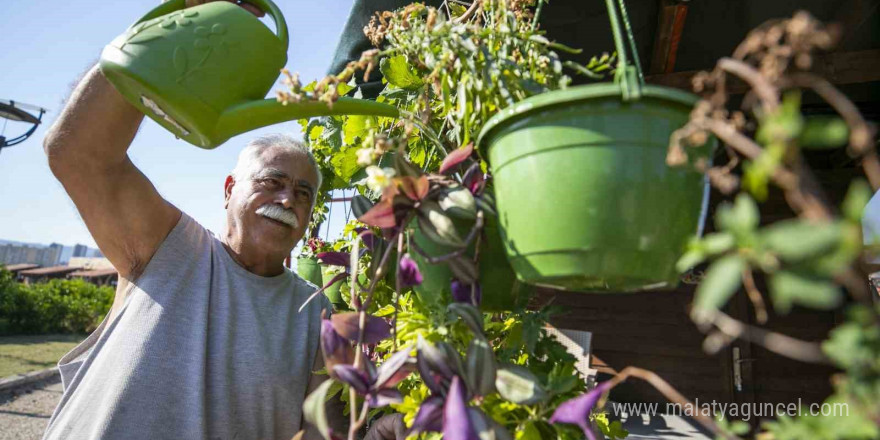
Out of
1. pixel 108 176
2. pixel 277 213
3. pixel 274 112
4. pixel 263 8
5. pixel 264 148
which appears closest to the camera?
pixel 274 112

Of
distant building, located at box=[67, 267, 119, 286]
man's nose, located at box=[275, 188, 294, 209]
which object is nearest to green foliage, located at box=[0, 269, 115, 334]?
distant building, located at box=[67, 267, 119, 286]

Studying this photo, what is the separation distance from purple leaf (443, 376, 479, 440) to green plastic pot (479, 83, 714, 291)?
124mm

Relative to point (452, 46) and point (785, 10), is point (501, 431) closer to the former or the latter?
point (452, 46)

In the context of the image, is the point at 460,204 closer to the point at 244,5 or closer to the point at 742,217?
the point at 742,217

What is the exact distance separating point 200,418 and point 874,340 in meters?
1.21

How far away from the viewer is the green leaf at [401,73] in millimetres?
950

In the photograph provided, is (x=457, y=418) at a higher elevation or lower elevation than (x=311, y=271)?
lower

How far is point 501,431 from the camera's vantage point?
0.40 metres

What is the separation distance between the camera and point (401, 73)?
96cm

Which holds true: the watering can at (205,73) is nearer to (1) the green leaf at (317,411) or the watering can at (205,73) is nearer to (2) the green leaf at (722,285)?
(1) the green leaf at (317,411)

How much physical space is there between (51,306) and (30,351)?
13.1ft

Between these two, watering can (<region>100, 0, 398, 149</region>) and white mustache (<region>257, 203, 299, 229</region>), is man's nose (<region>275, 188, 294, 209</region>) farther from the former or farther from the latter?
watering can (<region>100, 0, 398, 149</region>)

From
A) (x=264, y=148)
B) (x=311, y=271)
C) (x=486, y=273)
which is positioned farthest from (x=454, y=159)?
(x=311, y=271)

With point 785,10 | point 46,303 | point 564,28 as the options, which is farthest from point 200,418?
point 46,303
